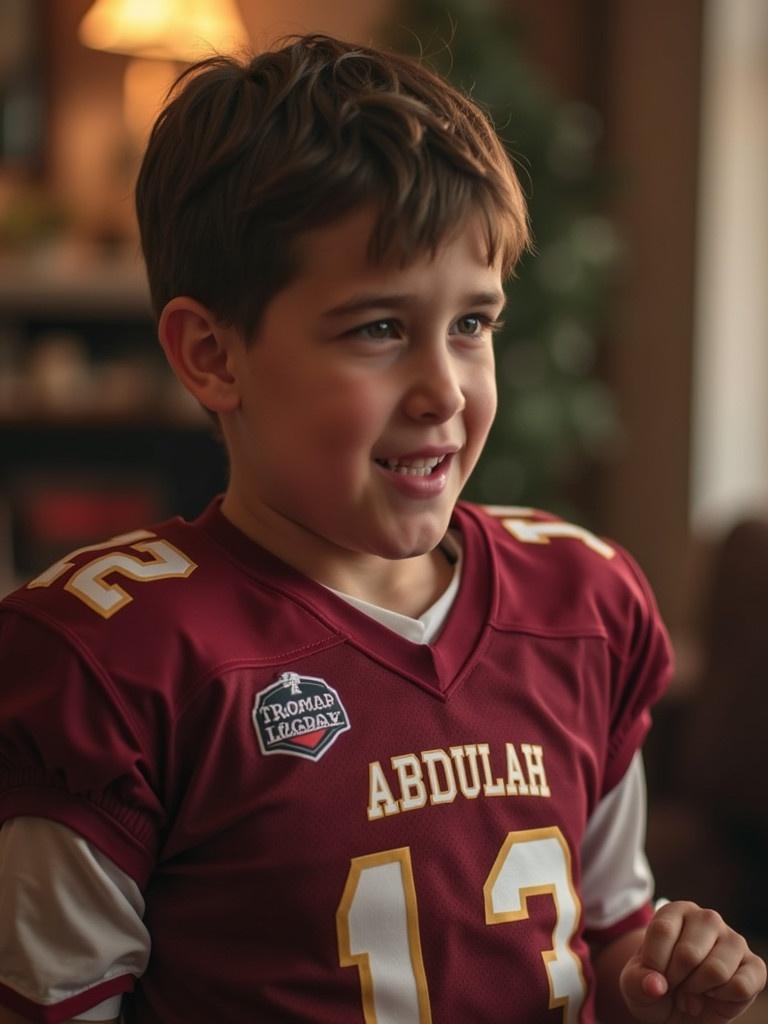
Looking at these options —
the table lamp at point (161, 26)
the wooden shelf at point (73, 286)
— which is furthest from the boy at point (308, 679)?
the wooden shelf at point (73, 286)

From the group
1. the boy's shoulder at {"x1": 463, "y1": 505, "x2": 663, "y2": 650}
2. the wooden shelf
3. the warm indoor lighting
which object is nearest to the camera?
the boy's shoulder at {"x1": 463, "y1": 505, "x2": 663, "y2": 650}

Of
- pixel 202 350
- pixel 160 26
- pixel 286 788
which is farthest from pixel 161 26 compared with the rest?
pixel 286 788

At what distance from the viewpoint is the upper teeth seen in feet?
3.33

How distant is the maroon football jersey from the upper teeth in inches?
4.4

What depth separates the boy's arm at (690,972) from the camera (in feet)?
3.24

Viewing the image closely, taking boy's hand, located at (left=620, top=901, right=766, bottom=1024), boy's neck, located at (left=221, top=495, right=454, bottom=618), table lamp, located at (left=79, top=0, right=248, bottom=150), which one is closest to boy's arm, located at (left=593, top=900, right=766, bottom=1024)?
boy's hand, located at (left=620, top=901, right=766, bottom=1024)

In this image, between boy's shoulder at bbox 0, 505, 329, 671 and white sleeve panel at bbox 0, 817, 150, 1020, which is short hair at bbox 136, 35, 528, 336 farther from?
white sleeve panel at bbox 0, 817, 150, 1020

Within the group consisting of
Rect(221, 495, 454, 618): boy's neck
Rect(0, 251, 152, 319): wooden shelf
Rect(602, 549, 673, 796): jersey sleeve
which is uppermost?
Rect(221, 495, 454, 618): boy's neck

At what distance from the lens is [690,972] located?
1.00 meters

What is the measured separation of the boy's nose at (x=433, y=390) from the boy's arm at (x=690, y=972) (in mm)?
401

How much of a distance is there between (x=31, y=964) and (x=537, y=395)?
11.5 feet

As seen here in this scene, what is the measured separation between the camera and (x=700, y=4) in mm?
4379

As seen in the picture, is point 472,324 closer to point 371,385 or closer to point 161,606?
point 371,385

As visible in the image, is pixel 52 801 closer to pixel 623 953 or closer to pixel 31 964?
pixel 31 964
